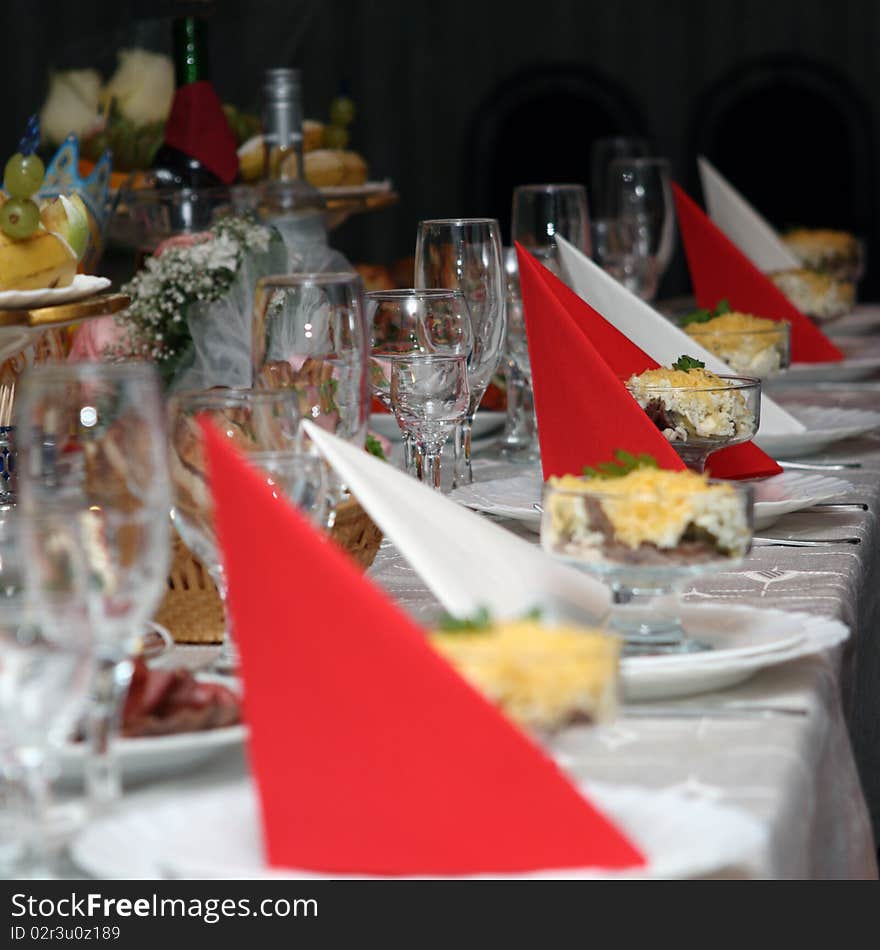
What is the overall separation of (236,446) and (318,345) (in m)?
0.21

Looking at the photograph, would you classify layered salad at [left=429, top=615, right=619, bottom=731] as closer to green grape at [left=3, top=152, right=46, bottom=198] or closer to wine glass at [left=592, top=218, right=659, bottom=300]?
green grape at [left=3, top=152, right=46, bottom=198]

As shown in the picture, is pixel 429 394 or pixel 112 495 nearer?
pixel 112 495

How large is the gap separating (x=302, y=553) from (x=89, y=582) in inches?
3.9

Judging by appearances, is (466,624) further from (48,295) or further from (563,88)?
(563,88)

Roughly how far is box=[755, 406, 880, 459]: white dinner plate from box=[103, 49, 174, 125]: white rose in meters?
1.16

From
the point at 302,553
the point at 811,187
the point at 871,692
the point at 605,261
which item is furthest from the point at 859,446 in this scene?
the point at 811,187

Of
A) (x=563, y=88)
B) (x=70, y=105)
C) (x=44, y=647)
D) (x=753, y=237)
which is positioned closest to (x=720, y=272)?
(x=753, y=237)

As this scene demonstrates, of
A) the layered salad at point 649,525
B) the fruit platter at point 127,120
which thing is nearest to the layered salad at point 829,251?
the fruit platter at point 127,120

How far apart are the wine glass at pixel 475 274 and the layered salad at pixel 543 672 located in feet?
2.82

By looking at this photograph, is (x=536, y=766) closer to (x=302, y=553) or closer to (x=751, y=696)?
(x=302, y=553)

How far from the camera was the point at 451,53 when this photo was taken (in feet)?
21.7

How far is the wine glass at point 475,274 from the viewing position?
1.60 m

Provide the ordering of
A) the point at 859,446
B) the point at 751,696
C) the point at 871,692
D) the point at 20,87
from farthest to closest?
1. the point at 20,87
2. the point at 859,446
3. the point at 871,692
4. the point at 751,696

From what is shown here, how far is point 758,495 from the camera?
1.54 meters
